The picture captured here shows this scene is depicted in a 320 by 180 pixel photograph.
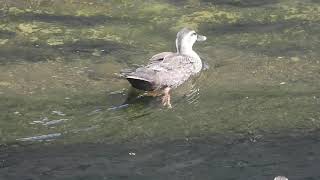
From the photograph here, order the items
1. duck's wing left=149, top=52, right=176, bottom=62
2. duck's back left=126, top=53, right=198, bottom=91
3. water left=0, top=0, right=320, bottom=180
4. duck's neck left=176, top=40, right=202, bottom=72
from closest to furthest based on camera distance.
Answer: water left=0, top=0, right=320, bottom=180, duck's back left=126, top=53, right=198, bottom=91, duck's wing left=149, top=52, right=176, bottom=62, duck's neck left=176, top=40, right=202, bottom=72

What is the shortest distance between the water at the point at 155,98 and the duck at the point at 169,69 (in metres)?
0.13

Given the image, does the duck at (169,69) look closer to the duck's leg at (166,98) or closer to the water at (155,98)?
the duck's leg at (166,98)

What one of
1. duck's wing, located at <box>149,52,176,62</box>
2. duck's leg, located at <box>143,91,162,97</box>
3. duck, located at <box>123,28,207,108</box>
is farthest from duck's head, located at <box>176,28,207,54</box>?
duck's leg, located at <box>143,91,162,97</box>

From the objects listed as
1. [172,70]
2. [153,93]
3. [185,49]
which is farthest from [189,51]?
[153,93]

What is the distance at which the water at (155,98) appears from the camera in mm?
7008

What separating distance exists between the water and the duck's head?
33 cm

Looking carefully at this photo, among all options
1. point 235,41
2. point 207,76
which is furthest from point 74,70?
point 235,41

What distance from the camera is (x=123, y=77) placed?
898cm

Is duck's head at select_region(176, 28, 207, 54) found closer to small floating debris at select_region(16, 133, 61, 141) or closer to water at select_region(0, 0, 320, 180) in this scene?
water at select_region(0, 0, 320, 180)

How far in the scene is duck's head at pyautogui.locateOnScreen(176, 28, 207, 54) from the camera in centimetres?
987

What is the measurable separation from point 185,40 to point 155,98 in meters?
1.50

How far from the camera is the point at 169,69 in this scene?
918cm

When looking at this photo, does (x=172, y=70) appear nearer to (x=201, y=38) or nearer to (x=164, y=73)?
(x=164, y=73)

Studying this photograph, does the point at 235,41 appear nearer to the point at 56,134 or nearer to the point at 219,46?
the point at 219,46
